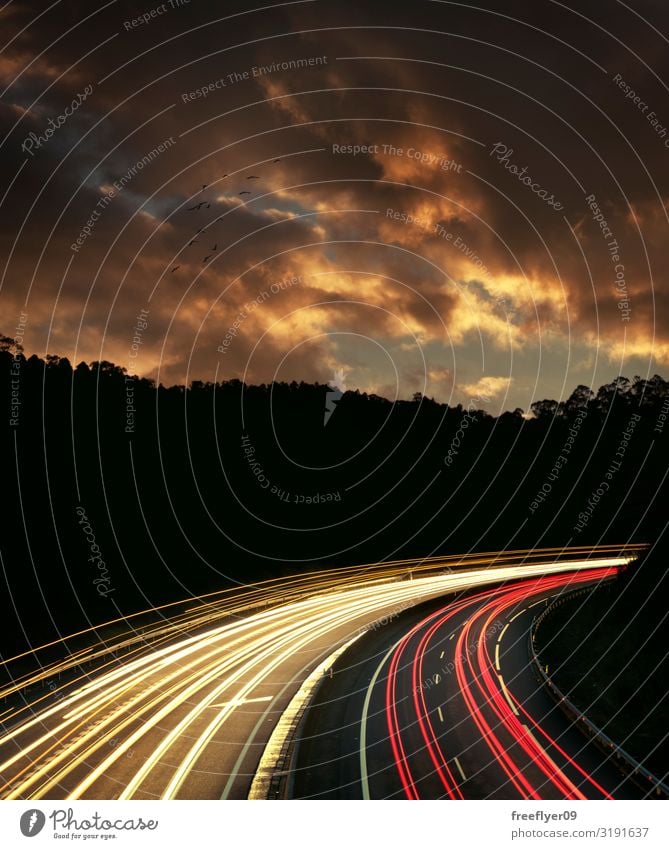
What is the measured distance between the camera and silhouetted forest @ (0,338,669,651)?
5994cm

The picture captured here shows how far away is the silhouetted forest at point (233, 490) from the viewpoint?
5994 cm

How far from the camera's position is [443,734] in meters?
22.9

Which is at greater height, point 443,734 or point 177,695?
point 177,695

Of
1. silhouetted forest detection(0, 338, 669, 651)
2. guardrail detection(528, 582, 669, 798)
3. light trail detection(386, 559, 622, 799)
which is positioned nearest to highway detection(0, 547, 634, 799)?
light trail detection(386, 559, 622, 799)

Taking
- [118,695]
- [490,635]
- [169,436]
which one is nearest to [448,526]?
[169,436]

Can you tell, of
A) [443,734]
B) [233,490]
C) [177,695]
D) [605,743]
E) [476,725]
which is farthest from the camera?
[233,490]

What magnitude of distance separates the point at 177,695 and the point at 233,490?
2496 inches

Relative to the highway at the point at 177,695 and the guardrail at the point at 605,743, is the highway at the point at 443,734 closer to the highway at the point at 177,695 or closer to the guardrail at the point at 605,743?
the guardrail at the point at 605,743

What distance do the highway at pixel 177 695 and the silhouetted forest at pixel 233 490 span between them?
47.7ft

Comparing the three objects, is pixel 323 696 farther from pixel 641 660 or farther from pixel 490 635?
pixel 490 635

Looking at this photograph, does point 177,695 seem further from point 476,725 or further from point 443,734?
point 476,725

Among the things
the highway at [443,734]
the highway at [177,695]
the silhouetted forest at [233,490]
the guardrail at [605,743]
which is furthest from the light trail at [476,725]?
the silhouetted forest at [233,490]

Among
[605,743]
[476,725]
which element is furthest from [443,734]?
[605,743]
